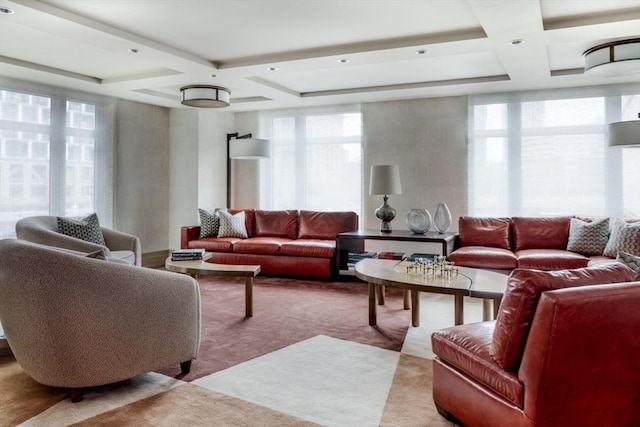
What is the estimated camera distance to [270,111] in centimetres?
744

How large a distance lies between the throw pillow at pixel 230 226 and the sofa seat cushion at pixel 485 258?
9.56ft

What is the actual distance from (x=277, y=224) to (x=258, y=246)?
0.74 m

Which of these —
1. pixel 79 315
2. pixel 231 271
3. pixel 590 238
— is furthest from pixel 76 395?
pixel 590 238

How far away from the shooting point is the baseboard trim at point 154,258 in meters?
6.97

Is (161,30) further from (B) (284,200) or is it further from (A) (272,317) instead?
(B) (284,200)

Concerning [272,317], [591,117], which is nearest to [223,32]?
[272,317]

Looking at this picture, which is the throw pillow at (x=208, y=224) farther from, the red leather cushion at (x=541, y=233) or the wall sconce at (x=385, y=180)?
the red leather cushion at (x=541, y=233)

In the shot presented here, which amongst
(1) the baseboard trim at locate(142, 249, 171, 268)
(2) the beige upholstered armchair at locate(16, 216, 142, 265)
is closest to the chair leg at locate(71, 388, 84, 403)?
(2) the beige upholstered armchair at locate(16, 216, 142, 265)

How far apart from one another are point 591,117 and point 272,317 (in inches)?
177

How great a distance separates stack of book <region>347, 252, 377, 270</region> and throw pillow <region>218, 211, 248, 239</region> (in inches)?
64.4

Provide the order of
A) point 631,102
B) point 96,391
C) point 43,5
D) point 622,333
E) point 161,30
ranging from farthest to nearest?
1. point 631,102
2. point 161,30
3. point 43,5
4. point 96,391
5. point 622,333

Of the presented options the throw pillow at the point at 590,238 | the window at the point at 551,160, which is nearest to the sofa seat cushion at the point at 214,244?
the window at the point at 551,160

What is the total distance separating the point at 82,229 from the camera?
4738mm

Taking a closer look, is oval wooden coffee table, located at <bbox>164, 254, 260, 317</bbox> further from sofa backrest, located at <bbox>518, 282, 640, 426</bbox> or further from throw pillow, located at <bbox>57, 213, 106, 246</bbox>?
sofa backrest, located at <bbox>518, 282, 640, 426</bbox>
